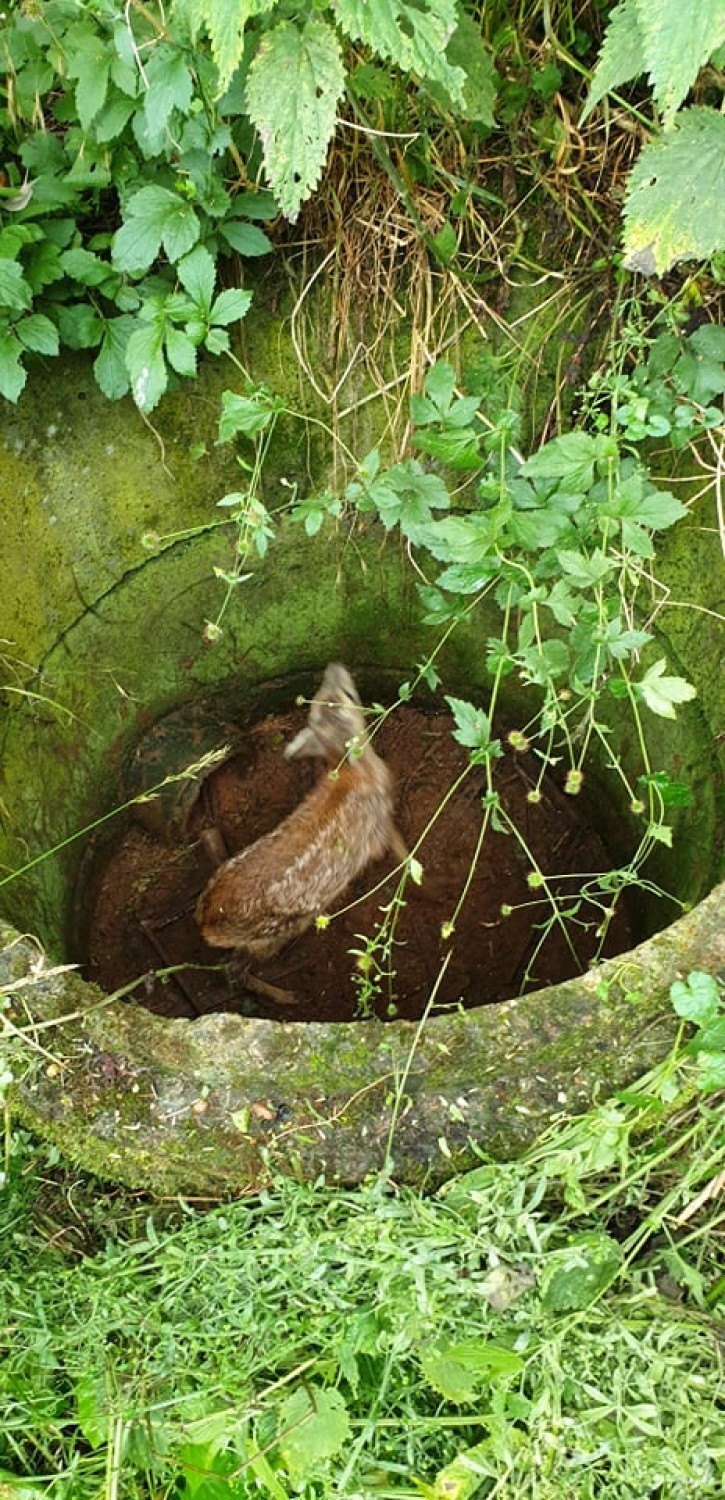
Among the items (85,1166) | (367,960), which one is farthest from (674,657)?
(85,1166)

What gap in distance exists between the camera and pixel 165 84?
187 cm

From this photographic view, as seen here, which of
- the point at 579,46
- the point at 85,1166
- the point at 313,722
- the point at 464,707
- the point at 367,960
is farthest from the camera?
the point at 313,722

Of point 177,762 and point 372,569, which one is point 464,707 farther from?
point 177,762

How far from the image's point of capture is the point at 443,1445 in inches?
55.7

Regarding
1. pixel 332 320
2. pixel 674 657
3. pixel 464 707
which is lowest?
pixel 674 657

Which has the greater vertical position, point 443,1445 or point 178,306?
point 178,306

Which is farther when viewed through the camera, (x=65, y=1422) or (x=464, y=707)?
(x=464, y=707)

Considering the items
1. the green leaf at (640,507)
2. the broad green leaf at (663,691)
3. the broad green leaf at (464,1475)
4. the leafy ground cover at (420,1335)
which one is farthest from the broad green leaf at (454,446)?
the broad green leaf at (464,1475)

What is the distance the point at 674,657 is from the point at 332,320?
105cm

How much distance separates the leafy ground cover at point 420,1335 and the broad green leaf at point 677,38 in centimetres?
112

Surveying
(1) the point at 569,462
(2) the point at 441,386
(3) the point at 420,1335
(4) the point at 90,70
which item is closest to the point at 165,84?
Result: (4) the point at 90,70

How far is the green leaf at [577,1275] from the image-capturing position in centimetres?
143

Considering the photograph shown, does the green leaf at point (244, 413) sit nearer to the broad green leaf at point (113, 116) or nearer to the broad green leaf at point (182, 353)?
the broad green leaf at point (182, 353)

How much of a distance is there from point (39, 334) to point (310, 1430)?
184cm
